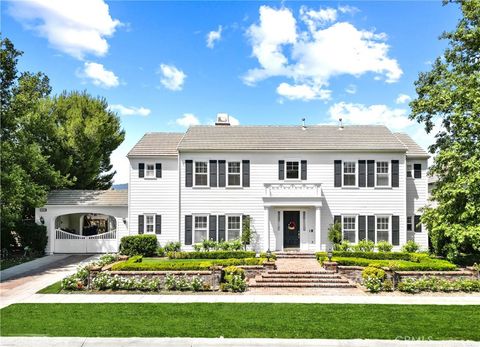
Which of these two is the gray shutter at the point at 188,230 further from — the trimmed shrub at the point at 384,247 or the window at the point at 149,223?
the trimmed shrub at the point at 384,247

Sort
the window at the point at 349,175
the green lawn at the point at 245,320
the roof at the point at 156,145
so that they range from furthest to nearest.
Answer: the roof at the point at 156,145 → the window at the point at 349,175 → the green lawn at the point at 245,320

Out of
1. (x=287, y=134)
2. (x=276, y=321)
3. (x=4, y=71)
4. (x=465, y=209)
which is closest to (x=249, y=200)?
(x=287, y=134)

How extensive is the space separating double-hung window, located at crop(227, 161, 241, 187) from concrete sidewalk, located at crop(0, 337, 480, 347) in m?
14.8

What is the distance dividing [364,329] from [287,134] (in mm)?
16722

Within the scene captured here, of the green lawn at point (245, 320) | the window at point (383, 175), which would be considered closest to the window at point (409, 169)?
the window at point (383, 175)

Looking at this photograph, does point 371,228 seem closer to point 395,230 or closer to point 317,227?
point 395,230

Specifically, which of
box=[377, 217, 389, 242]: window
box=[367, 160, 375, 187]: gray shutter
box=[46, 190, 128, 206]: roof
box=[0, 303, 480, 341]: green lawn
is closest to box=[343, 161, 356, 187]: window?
box=[367, 160, 375, 187]: gray shutter

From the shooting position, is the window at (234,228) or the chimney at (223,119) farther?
the chimney at (223,119)

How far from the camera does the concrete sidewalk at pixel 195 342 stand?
8953 mm

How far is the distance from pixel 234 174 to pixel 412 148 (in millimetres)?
11906

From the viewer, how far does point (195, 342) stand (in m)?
9.16

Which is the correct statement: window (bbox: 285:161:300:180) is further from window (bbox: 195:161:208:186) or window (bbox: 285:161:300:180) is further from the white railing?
window (bbox: 195:161:208:186)

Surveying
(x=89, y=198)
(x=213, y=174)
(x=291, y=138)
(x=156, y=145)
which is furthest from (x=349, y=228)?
(x=89, y=198)

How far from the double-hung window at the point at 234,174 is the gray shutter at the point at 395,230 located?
9.85 m
